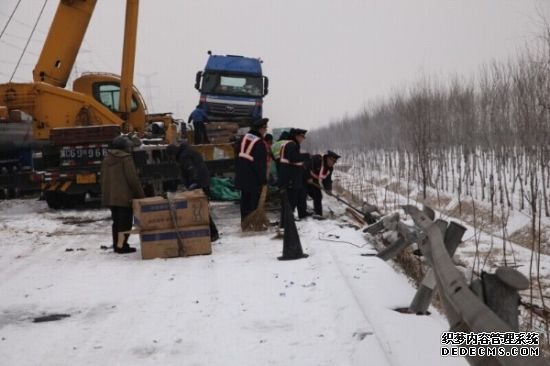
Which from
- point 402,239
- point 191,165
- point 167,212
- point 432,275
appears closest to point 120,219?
point 167,212

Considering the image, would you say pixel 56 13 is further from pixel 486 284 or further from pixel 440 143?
pixel 440 143

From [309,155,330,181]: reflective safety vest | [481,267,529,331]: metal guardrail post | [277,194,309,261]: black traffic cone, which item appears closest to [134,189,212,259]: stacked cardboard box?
[277,194,309,261]: black traffic cone

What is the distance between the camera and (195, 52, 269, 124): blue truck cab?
1590 centimetres

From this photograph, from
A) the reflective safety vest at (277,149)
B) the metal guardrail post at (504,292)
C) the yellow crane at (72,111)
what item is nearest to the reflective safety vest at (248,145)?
the reflective safety vest at (277,149)

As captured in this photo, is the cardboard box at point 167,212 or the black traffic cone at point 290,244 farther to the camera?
the cardboard box at point 167,212

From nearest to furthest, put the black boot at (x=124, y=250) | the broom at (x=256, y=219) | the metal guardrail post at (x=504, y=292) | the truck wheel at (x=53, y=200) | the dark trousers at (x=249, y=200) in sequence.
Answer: the metal guardrail post at (x=504, y=292) → the black boot at (x=124, y=250) → the broom at (x=256, y=219) → the dark trousers at (x=249, y=200) → the truck wheel at (x=53, y=200)

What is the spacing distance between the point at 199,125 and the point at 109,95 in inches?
95.2

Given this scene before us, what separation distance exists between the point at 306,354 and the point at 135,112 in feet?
37.6

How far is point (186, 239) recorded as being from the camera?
282 inches

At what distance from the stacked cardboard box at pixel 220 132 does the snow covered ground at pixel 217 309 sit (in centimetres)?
603

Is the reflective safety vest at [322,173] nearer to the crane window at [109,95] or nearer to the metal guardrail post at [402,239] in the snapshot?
the metal guardrail post at [402,239]

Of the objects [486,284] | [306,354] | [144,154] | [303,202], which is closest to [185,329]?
[306,354]

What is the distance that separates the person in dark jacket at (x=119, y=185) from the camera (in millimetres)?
7590

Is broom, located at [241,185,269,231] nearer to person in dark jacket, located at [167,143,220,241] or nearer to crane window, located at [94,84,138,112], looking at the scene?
person in dark jacket, located at [167,143,220,241]
